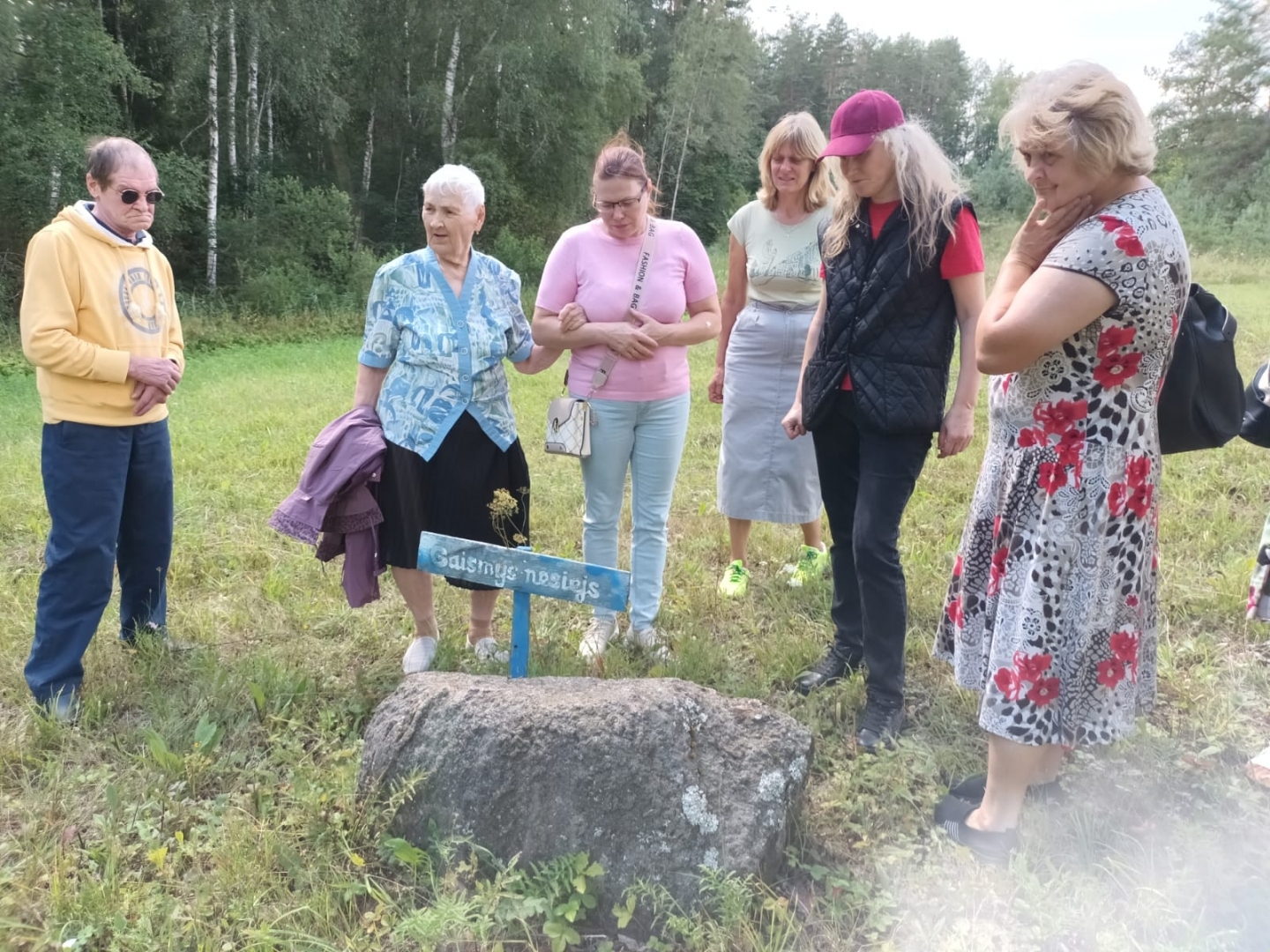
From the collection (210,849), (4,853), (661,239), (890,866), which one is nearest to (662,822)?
(890,866)

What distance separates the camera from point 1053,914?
2154mm

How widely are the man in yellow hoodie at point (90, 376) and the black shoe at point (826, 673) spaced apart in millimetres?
Answer: 2445

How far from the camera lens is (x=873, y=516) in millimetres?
2750

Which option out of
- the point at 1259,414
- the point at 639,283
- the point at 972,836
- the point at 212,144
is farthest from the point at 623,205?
the point at 212,144

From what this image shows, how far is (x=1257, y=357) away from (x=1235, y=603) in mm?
6658

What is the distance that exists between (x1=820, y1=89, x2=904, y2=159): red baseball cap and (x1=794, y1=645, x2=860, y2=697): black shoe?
5.73 feet

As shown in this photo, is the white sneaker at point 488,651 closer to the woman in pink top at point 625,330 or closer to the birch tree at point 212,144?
the woman in pink top at point 625,330

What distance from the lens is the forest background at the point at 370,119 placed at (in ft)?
48.8

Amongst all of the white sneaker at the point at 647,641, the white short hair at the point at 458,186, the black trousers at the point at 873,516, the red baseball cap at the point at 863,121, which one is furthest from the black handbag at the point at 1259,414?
the white short hair at the point at 458,186

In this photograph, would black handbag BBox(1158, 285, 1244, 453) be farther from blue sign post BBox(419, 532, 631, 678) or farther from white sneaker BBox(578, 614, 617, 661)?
white sneaker BBox(578, 614, 617, 661)

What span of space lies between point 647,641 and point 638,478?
25.8 inches

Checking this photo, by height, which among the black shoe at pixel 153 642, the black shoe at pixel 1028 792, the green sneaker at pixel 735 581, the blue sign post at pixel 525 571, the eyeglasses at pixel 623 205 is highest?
the eyeglasses at pixel 623 205

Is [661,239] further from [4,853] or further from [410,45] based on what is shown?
[410,45]

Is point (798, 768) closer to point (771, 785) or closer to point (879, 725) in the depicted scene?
point (771, 785)
